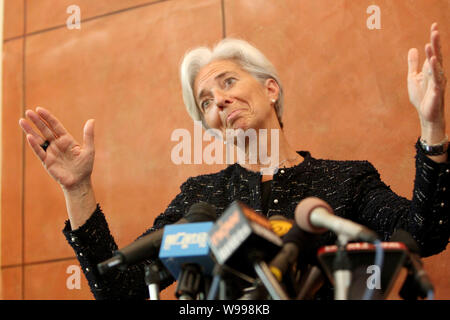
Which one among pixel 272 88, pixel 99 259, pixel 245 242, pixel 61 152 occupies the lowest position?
pixel 99 259

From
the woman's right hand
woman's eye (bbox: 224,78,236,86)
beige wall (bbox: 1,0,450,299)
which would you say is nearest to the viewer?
the woman's right hand

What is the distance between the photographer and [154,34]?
2824mm

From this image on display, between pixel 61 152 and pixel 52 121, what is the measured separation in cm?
8

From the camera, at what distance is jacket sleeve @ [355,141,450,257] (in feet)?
4.16

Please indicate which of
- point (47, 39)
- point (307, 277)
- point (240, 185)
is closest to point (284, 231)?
point (307, 277)

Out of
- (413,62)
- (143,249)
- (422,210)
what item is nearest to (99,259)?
(143,249)

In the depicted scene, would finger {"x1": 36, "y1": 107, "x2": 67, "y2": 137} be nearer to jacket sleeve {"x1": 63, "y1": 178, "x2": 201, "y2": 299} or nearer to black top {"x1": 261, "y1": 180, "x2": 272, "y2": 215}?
jacket sleeve {"x1": 63, "y1": 178, "x2": 201, "y2": 299}

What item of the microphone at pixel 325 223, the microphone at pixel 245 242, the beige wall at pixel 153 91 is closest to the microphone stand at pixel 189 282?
the microphone at pixel 245 242

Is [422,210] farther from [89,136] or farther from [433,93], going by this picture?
[89,136]

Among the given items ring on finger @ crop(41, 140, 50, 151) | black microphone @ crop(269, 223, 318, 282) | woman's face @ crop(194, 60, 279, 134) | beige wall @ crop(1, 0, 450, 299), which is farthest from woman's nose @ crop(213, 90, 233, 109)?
black microphone @ crop(269, 223, 318, 282)

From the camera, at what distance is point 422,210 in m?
1.33

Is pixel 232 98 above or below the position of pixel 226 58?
below

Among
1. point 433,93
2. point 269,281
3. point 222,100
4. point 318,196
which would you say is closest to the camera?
point 269,281

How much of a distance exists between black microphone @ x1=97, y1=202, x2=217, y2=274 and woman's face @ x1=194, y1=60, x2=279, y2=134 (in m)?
0.71
